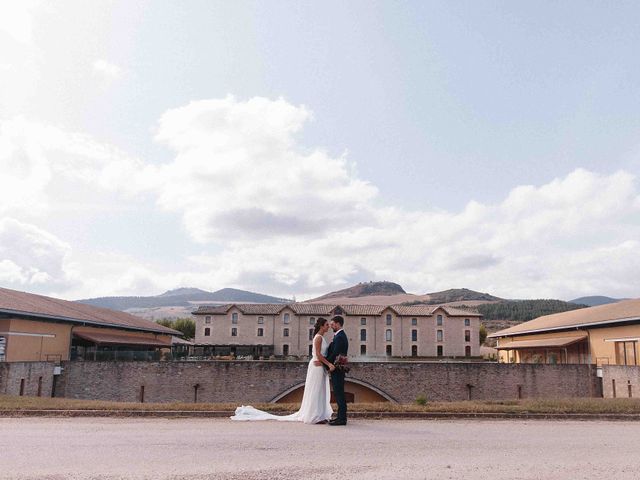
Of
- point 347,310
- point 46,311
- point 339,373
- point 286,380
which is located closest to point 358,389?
point 286,380

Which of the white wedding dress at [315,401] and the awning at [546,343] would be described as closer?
the white wedding dress at [315,401]

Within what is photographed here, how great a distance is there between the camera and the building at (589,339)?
1294 inches

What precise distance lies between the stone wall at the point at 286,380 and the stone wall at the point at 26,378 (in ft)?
5.05

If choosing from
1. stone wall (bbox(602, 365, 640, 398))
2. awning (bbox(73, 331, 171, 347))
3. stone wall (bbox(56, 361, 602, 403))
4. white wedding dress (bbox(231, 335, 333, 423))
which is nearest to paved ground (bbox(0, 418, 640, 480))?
white wedding dress (bbox(231, 335, 333, 423))

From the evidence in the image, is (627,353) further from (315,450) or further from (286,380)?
(315,450)

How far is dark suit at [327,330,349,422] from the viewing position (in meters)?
9.55

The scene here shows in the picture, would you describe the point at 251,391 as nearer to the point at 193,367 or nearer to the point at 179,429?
the point at 193,367

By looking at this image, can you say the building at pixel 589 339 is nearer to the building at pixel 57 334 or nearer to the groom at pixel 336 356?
the groom at pixel 336 356

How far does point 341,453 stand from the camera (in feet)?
23.5

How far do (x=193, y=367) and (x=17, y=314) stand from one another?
10.8 metres

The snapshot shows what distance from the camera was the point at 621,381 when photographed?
97.2 feet

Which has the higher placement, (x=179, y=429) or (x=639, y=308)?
(x=639, y=308)

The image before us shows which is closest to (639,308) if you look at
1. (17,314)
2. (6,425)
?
(6,425)

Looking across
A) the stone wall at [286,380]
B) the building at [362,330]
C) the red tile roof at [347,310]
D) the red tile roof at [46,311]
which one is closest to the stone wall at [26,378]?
the stone wall at [286,380]
